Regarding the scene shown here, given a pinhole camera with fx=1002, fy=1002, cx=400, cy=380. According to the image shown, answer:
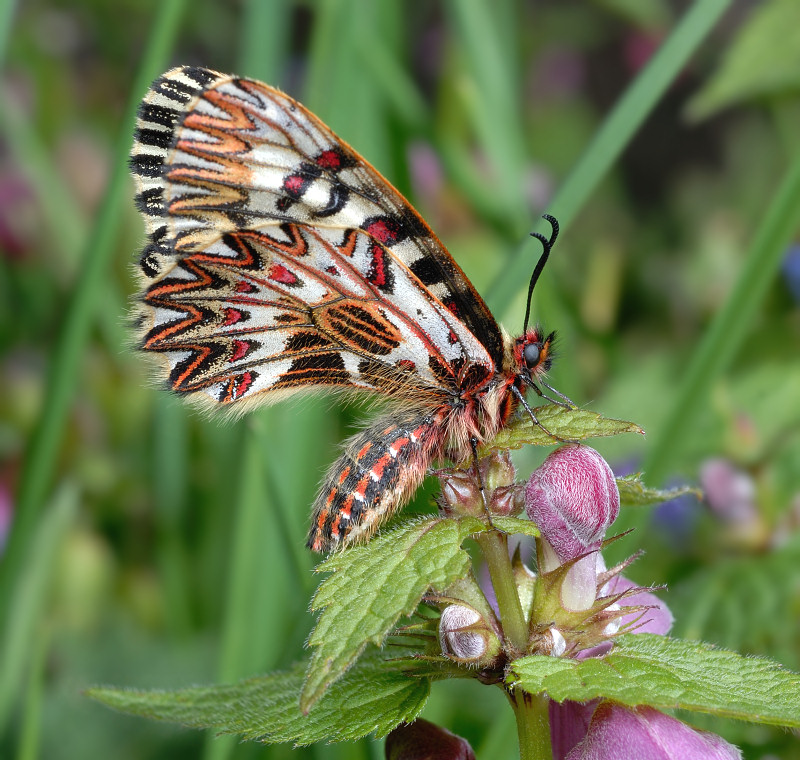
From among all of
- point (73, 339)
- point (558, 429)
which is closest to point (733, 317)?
point (558, 429)

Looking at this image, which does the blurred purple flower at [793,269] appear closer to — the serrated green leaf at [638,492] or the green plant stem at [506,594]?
the serrated green leaf at [638,492]

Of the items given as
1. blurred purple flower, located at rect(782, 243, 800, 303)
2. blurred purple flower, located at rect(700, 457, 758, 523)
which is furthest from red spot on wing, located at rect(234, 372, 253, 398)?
blurred purple flower, located at rect(782, 243, 800, 303)

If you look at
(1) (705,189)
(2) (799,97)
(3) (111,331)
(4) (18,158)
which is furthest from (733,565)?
(1) (705,189)

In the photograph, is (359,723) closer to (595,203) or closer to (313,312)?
(313,312)

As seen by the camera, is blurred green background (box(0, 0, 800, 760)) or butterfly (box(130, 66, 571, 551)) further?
blurred green background (box(0, 0, 800, 760))

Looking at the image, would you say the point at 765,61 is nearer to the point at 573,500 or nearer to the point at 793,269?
the point at 793,269

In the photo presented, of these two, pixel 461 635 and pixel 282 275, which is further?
pixel 282 275

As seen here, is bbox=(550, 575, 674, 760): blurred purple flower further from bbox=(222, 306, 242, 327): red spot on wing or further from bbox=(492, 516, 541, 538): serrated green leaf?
bbox=(222, 306, 242, 327): red spot on wing

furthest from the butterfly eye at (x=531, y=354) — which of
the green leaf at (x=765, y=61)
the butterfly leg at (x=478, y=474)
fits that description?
the green leaf at (x=765, y=61)
